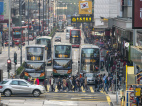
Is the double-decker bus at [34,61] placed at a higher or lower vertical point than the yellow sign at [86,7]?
lower

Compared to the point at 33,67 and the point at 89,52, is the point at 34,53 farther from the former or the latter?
the point at 89,52

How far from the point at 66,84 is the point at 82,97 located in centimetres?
505

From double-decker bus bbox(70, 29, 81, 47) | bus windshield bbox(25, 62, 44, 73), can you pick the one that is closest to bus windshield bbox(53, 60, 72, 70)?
bus windshield bbox(25, 62, 44, 73)

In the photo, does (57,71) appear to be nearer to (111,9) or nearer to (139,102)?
(139,102)

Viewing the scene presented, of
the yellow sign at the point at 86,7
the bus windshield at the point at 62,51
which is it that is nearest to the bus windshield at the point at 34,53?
the bus windshield at the point at 62,51

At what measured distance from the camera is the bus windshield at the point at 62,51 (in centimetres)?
4619

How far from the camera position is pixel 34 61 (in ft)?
142

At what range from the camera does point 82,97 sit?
107 ft

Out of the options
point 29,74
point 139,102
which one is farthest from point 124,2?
point 139,102

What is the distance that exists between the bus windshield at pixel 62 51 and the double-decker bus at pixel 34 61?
10.2ft

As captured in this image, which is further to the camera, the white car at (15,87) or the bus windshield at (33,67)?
the bus windshield at (33,67)

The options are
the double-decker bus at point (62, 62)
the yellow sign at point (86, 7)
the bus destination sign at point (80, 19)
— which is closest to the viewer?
the double-decker bus at point (62, 62)

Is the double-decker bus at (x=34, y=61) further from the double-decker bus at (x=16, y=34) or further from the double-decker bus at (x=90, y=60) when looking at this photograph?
the double-decker bus at (x=16, y=34)

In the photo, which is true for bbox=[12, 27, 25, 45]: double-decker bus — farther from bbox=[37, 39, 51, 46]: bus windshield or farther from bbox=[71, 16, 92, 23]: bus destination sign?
bbox=[37, 39, 51, 46]: bus windshield
